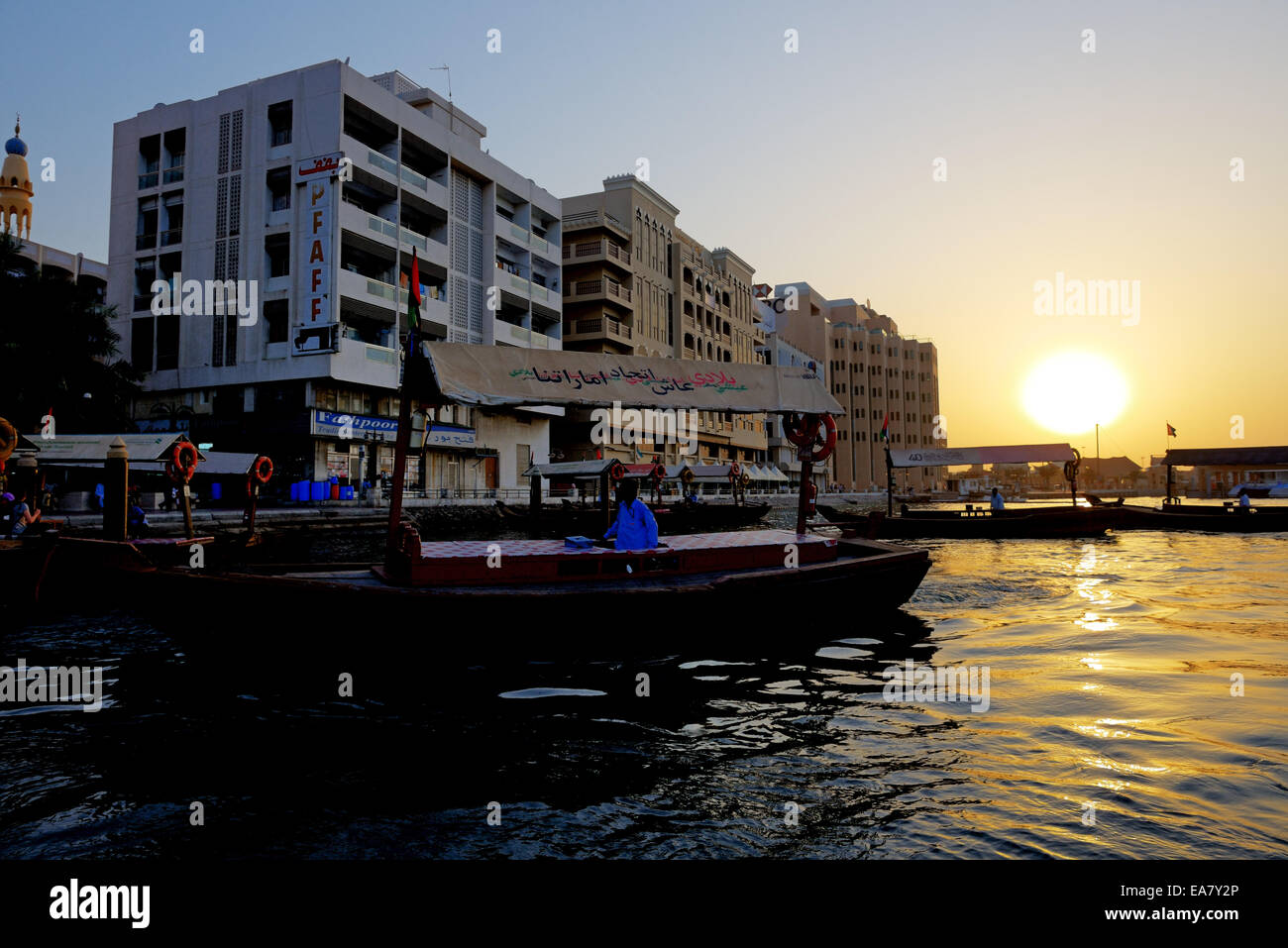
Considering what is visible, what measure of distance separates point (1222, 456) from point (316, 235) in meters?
45.9

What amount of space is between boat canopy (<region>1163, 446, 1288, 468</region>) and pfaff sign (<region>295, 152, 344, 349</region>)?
42.1 meters

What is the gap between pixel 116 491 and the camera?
39.9 ft

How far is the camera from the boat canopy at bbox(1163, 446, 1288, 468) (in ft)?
119

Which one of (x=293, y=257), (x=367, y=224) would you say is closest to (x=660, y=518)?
(x=367, y=224)

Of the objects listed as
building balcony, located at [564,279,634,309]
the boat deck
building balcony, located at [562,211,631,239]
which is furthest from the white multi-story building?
the boat deck

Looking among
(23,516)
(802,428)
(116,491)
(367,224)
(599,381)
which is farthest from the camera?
(367,224)

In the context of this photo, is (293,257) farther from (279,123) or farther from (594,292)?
(594,292)
